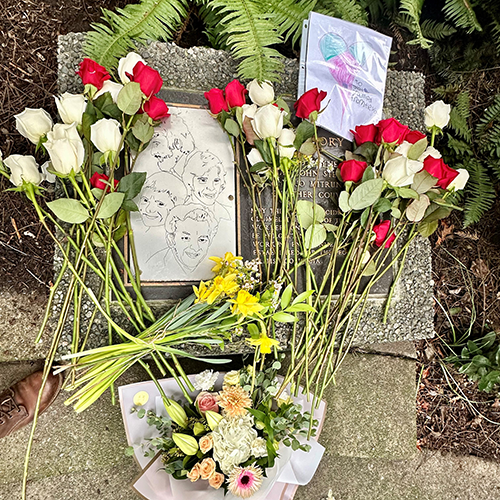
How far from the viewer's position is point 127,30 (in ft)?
5.56

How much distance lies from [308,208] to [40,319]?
1324 millimetres

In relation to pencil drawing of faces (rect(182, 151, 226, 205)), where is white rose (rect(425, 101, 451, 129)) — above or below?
above

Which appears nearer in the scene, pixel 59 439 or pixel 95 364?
pixel 95 364

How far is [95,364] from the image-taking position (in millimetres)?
1499

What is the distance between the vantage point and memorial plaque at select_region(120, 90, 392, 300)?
1701 mm

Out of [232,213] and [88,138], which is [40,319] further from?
[232,213]

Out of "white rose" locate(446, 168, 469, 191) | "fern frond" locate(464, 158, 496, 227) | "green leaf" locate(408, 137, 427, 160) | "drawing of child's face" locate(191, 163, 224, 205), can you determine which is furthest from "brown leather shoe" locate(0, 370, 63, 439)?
"fern frond" locate(464, 158, 496, 227)

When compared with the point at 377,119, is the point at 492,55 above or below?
above

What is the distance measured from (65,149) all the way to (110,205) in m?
0.23

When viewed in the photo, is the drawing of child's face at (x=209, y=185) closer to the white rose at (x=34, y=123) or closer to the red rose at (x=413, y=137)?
the white rose at (x=34, y=123)

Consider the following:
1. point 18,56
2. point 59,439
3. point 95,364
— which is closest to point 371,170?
point 95,364

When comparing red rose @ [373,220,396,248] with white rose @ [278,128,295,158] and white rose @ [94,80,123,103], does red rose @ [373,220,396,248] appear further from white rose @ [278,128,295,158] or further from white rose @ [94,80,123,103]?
white rose @ [94,80,123,103]

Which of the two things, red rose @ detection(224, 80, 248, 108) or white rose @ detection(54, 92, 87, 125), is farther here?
red rose @ detection(224, 80, 248, 108)

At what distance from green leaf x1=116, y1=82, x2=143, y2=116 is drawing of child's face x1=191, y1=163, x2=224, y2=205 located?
15.4 inches
